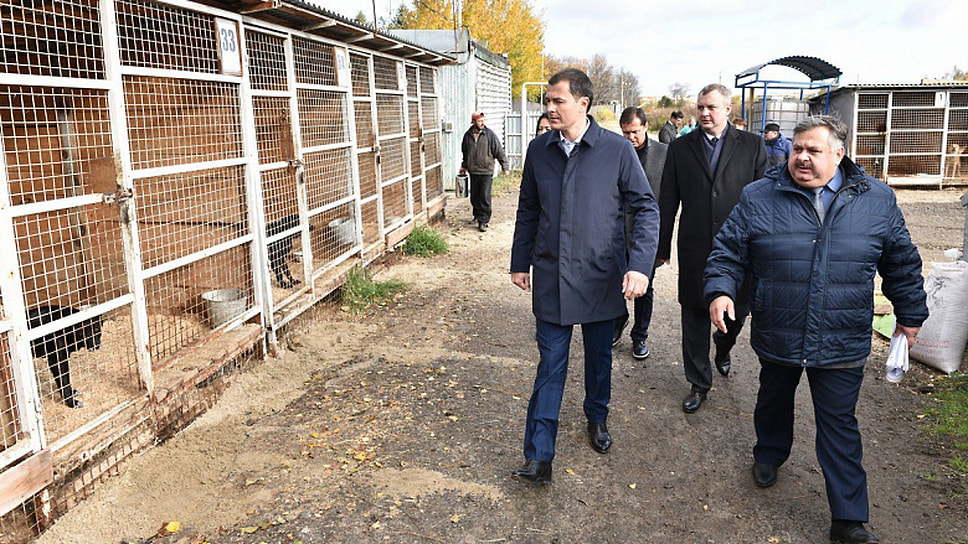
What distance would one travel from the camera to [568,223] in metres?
3.89

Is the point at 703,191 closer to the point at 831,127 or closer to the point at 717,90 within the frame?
the point at 717,90

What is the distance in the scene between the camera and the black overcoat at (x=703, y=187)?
479 cm

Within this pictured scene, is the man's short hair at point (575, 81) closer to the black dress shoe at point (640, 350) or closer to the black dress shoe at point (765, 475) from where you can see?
the black dress shoe at point (765, 475)

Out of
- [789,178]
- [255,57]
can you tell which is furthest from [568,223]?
[255,57]

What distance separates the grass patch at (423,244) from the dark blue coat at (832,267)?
7.36 metres

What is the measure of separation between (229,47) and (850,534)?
4.87m

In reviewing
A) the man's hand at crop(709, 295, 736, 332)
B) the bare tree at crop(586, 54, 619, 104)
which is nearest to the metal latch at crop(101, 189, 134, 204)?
the man's hand at crop(709, 295, 736, 332)

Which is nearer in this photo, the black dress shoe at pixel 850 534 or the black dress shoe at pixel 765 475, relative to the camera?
the black dress shoe at pixel 850 534

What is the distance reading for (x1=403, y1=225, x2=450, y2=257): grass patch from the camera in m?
10.5

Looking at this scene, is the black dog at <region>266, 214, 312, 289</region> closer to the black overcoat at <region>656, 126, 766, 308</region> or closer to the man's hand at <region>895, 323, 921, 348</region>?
the black overcoat at <region>656, 126, 766, 308</region>

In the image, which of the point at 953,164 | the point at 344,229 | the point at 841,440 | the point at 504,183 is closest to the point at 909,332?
the point at 841,440

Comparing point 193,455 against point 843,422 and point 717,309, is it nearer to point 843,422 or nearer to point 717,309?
→ point 717,309

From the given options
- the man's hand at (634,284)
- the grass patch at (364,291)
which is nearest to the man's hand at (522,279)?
the man's hand at (634,284)

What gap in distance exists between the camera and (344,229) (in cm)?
785
